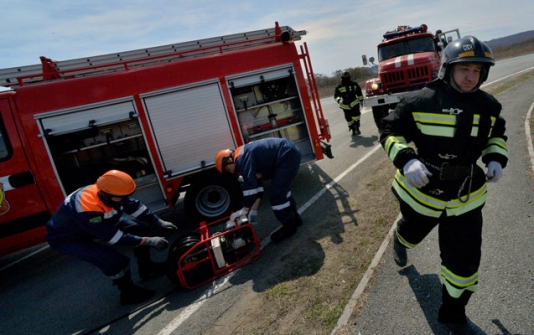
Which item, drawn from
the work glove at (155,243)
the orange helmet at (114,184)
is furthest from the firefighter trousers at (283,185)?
the orange helmet at (114,184)

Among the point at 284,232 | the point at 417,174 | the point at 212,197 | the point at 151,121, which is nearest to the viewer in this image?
the point at 417,174

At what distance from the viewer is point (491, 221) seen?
3260mm

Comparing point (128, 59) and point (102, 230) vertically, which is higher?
point (128, 59)

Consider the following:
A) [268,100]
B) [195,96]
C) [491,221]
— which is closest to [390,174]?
[491,221]

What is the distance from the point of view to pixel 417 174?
189 centimetres

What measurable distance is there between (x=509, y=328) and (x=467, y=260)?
0.53 m

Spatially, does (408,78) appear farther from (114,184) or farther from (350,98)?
(114,184)

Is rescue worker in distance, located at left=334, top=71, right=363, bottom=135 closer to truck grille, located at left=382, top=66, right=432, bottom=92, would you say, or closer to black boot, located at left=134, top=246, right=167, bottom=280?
truck grille, located at left=382, top=66, right=432, bottom=92

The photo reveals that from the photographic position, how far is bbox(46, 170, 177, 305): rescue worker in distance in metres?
3.21

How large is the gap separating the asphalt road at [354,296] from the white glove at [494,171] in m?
0.97

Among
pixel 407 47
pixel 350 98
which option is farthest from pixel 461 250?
pixel 407 47

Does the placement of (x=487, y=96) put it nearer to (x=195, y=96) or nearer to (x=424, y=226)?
(x=424, y=226)

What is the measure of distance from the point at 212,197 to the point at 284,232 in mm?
1844

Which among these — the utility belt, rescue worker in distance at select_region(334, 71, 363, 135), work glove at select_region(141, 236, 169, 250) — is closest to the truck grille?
rescue worker in distance at select_region(334, 71, 363, 135)
